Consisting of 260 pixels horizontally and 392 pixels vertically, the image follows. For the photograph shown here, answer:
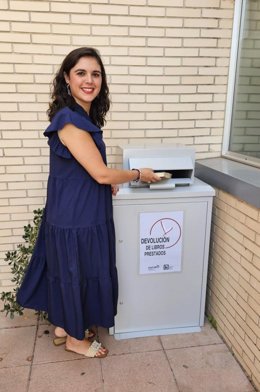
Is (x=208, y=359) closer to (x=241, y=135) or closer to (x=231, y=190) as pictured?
(x=231, y=190)

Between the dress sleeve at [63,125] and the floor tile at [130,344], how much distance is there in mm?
1431

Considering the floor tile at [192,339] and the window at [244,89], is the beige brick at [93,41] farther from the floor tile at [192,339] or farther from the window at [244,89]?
the floor tile at [192,339]

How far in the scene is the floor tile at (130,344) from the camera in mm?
2391

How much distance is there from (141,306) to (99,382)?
0.59 meters

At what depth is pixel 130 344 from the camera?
2457 mm

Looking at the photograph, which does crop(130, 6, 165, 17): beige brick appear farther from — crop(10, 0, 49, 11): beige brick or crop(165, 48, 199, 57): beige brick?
crop(10, 0, 49, 11): beige brick

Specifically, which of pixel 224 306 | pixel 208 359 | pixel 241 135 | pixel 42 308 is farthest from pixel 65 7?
pixel 208 359

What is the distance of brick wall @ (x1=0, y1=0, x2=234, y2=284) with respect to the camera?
2529 mm

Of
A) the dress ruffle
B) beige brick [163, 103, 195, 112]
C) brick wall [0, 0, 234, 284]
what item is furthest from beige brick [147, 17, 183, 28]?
the dress ruffle

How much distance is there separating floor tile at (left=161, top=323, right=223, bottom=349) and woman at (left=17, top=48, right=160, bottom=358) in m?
0.53

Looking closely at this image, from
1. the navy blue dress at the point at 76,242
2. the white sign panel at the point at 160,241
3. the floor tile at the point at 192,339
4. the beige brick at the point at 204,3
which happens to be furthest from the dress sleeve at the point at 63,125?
the floor tile at the point at 192,339

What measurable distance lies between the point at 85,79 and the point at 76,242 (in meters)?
0.95

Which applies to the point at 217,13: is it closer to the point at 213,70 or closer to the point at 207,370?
the point at 213,70

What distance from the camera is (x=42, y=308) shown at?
7.77ft
